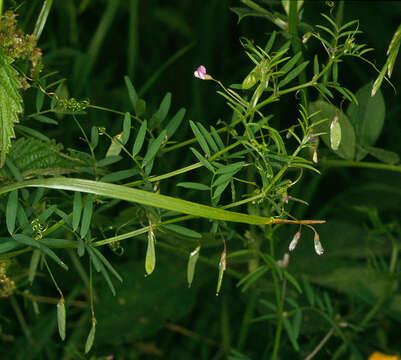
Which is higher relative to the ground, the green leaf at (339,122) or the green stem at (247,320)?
the green leaf at (339,122)

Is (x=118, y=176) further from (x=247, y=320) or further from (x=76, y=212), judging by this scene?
(x=247, y=320)

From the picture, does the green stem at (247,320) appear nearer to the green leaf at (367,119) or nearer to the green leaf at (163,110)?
the green leaf at (367,119)

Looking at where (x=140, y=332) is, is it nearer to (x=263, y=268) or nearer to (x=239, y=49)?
(x=263, y=268)

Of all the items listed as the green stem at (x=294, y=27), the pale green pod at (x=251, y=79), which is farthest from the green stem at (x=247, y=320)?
the pale green pod at (x=251, y=79)

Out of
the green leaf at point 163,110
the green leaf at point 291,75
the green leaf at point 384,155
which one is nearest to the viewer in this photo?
the green leaf at point 291,75

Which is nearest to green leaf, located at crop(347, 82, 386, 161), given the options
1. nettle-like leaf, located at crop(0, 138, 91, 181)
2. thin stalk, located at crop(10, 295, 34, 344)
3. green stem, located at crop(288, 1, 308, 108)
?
green stem, located at crop(288, 1, 308, 108)

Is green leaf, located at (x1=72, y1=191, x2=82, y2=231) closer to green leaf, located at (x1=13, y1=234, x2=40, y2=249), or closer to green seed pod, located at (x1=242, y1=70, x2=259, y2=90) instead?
green leaf, located at (x1=13, y1=234, x2=40, y2=249)

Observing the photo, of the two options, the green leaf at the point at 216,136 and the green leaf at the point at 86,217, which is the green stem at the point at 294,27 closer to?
the green leaf at the point at 216,136

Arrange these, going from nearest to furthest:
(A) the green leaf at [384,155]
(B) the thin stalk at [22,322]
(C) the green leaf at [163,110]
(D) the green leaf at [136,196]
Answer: (D) the green leaf at [136,196] < (C) the green leaf at [163,110] < (A) the green leaf at [384,155] < (B) the thin stalk at [22,322]

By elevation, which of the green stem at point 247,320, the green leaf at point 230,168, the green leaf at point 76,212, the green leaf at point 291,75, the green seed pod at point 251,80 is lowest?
the green stem at point 247,320

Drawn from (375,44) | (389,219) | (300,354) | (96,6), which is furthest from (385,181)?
(96,6)

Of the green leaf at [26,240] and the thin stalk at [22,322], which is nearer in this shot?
the green leaf at [26,240]
